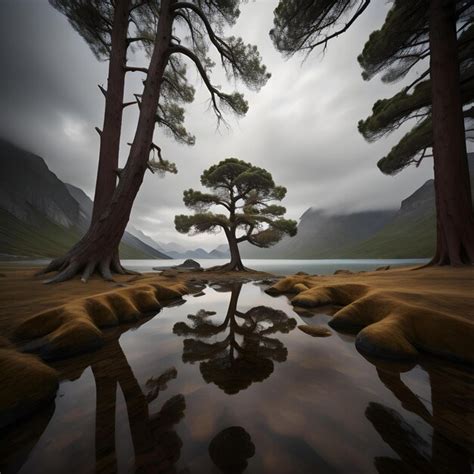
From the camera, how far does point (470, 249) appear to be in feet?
20.7

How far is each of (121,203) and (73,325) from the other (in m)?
5.51

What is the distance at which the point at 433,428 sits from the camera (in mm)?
1407

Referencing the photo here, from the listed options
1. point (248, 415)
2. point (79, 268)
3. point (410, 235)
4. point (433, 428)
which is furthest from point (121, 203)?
point (410, 235)

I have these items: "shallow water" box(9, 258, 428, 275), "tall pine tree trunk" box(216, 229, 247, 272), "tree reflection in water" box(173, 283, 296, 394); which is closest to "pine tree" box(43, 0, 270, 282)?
"tree reflection in water" box(173, 283, 296, 394)

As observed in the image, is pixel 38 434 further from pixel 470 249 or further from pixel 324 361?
pixel 470 249

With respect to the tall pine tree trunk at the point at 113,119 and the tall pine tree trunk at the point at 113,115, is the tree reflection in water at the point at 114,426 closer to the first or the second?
the tall pine tree trunk at the point at 113,119

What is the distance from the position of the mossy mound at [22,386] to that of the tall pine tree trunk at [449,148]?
9527mm

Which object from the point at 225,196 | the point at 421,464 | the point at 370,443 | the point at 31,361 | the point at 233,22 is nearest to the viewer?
the point at 421,464

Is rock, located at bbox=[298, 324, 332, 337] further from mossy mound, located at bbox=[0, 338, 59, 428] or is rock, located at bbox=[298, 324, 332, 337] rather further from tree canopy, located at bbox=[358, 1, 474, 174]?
tree canopy, located at bbox=[358, 1, 474, 174]

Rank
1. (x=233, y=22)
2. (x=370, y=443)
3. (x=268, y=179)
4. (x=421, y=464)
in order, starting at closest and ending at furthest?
1. (x=421, y=464)
2. (x=370, y=443)
3. (x=233, y=22)
4. (x=268, y=179)

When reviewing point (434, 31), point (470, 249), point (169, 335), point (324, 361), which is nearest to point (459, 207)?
point (470, 249)

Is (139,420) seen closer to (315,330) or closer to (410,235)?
(315,330)

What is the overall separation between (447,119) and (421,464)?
10103 mm

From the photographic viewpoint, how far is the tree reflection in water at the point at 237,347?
2.19 m
